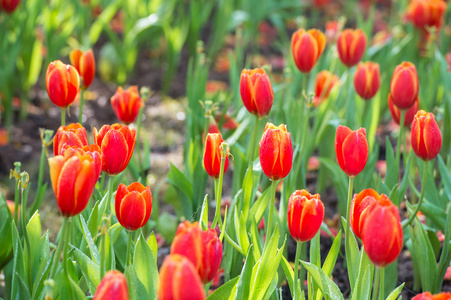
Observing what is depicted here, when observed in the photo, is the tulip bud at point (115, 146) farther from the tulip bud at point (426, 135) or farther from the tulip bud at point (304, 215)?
the tulip bud at point (426, 135)

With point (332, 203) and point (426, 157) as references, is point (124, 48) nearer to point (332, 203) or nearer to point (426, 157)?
point (332, 203)

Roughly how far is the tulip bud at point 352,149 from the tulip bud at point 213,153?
0.93 feet

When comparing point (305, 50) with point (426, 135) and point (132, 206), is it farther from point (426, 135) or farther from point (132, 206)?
point (132, 206)

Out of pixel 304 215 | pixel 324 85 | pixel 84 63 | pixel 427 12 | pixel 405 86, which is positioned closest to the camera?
pixel 304 215

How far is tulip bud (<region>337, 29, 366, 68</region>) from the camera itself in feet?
7.57

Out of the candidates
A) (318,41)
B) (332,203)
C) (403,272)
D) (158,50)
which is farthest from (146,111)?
(403,272)

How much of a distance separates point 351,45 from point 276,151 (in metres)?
1.13

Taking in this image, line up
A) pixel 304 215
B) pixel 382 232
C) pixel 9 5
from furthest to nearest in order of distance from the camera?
pixel 9 5
pixel 304 215
pixel 382 232

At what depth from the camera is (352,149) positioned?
4.54 ft

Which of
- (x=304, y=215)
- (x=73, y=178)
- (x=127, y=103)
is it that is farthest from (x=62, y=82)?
(x=304, y=215)

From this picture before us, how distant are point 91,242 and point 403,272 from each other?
1222 mm

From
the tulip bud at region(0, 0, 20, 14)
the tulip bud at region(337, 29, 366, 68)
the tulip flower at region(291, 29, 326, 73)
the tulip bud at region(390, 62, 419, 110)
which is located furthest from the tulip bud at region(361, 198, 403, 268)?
the tulip bud at region(0, 0, 20, 14)

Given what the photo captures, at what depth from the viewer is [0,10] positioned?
301 centimetres

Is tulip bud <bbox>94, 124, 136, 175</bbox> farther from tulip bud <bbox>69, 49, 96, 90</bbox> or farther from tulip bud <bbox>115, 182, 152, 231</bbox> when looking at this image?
tulip bud <bbox>69, 49, 96, 90</bbox>
